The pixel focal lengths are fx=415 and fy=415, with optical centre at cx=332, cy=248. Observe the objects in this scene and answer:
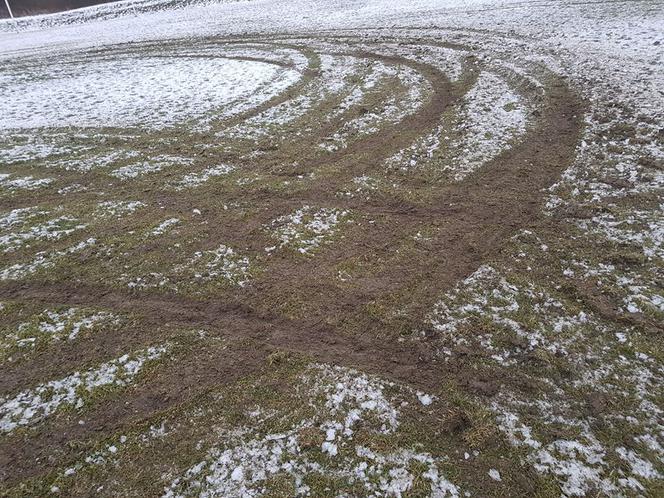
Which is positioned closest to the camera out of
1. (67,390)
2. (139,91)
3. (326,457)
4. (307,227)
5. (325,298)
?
(326,457)

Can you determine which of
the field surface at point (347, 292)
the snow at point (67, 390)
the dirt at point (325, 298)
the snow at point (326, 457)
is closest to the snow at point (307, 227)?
the field surface at point (347, 292)

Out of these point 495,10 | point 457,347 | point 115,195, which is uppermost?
point 495,10

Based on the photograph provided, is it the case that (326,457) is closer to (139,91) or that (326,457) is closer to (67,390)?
(67,390)

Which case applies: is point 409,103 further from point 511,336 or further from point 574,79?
point 511,336

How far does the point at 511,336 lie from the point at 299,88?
12.5 m

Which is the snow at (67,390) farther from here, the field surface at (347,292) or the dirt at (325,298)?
the dirt at (325,298)

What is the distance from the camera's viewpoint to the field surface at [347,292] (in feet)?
14.2

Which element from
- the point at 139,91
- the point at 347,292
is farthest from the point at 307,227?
the point at 139,91

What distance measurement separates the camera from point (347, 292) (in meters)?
6.34

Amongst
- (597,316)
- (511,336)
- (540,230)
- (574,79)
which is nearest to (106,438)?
(511,336)

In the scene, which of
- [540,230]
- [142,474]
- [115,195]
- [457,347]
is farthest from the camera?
[115,195]

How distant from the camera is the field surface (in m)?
4.34

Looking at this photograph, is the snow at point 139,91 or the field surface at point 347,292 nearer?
the field surface at point 347,292

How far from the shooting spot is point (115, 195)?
944cm
